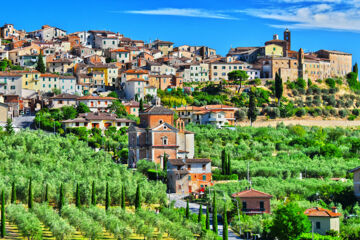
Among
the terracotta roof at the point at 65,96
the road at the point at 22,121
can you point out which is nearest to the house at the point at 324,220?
the road at the point at 22,121

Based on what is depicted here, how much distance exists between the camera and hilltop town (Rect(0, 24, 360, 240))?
47969 mm

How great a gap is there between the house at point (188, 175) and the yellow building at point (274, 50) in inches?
2412

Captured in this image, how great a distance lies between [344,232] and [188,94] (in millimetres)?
62543

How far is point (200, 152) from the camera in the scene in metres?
79.3

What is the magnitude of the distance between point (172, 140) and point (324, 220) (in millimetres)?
27631

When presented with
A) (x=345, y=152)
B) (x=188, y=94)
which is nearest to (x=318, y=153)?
(x=345, y=152)

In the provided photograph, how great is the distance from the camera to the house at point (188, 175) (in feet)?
213

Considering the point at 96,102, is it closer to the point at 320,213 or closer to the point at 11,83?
the point at 11,83

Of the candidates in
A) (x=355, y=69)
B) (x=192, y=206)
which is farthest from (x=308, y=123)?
(x=192, y=206)

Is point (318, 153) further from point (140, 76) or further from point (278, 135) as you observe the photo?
point (140, 76)

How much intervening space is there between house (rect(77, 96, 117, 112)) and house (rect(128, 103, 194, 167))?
62.9ft

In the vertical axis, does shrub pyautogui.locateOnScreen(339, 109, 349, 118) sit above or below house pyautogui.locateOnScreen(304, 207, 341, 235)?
above

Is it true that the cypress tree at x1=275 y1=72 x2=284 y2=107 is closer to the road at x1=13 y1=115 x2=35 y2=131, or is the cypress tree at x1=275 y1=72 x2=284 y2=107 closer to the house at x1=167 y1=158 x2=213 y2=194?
the road at x1=13 y1=115 x2=35 y2=131

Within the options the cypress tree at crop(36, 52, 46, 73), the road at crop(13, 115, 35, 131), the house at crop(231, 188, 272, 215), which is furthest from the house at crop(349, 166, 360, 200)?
the cypress tree at crop(36, 52, 46, 73)
